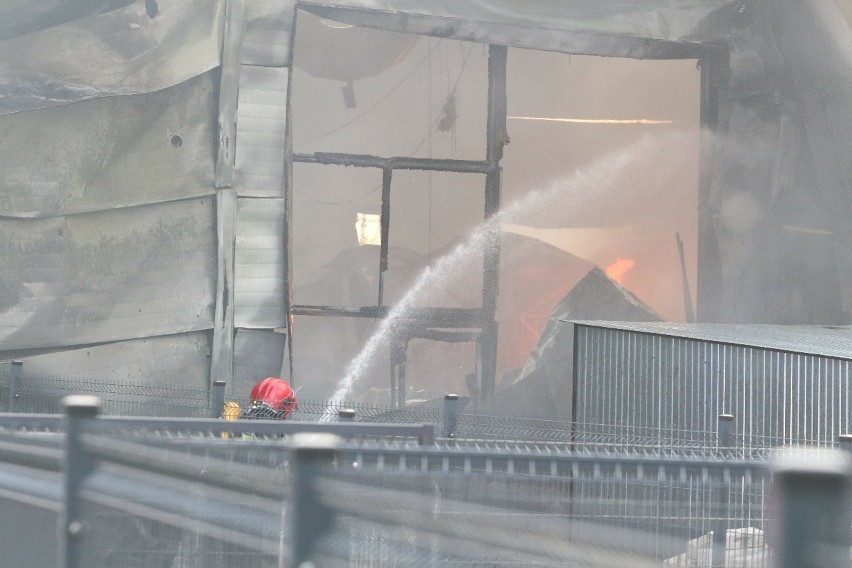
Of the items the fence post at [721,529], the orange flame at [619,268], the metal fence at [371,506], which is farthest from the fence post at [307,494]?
the orange flame at [619,268]

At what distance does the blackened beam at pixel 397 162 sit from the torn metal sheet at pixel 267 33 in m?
1.53

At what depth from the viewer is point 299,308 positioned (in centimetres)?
1644

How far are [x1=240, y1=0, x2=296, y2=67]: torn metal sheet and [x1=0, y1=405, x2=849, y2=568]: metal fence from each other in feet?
41.9

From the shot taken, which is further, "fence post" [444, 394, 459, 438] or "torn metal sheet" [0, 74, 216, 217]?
"torn metal sheet" [0, 74, 216, 217]

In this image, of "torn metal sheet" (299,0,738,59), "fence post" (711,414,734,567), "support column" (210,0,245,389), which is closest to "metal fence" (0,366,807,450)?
"support column" (210,0,245,389)

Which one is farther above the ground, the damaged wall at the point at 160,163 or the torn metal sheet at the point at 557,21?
the torn metal sheet at the point at 557,21

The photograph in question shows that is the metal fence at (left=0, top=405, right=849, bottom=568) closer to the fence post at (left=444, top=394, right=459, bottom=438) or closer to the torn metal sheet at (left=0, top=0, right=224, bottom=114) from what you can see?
the fence post at (left=444, top=394, right=459, bottom=438)

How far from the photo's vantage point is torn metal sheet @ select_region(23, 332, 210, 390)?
14883 millimetres

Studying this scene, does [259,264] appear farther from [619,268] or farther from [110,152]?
[619,268]

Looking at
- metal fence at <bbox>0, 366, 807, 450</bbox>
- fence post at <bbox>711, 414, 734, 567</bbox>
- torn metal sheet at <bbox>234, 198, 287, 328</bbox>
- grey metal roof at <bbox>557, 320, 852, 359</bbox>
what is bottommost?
metal fence at <bbox>0, 366, 807, 450</bbox>

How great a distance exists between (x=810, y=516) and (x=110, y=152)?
14.4 metres

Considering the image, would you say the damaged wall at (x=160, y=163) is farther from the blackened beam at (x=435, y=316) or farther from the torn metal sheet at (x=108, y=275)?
the blackened beam at (x=435, y=316)

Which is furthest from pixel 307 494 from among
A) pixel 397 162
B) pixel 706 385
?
pixel 397 162

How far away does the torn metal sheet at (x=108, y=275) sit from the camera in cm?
1479
